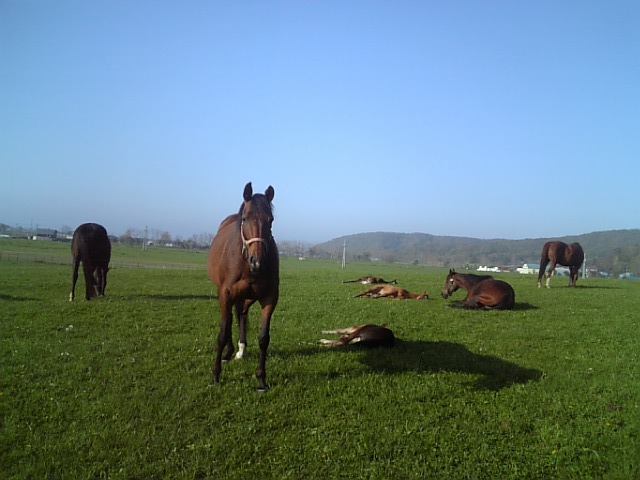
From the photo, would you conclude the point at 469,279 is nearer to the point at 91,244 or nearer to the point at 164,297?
the point at 164,297

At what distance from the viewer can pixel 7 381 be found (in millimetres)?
5277

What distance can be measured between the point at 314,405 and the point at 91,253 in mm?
10818

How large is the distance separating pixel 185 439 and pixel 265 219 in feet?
8.42

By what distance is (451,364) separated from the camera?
6.56m

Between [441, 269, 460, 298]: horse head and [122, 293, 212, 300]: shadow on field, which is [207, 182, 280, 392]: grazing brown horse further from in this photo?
[441, 269, 460, 298]: horse head

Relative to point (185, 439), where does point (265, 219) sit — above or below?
above

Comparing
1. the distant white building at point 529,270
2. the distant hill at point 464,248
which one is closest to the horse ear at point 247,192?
the distant hill at point 464,248

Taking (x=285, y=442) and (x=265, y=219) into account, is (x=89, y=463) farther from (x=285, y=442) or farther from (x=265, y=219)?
(x=265, y=219)

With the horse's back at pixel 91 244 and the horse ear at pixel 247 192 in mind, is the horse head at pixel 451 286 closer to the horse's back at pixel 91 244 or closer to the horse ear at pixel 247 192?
the horse ear at pixel 247 192

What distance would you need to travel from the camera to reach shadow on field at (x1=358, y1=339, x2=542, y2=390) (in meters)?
5.97

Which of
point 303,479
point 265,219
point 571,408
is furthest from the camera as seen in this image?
point 265,219

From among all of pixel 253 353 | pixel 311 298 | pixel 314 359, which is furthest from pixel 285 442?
pixel 311 298

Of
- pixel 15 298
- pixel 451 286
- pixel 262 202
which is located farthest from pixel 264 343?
pixel 451 286

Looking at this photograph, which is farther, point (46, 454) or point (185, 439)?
point (185, 439)
